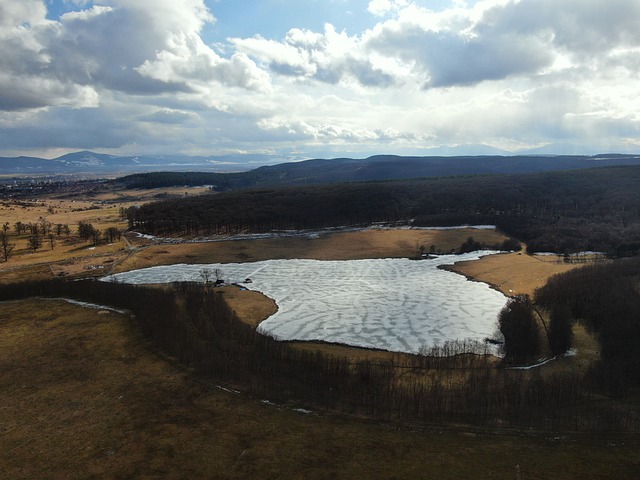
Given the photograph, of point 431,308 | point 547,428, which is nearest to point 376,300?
point 431,308

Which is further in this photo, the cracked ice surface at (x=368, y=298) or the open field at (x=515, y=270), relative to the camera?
the open field at (x=515, y=270)

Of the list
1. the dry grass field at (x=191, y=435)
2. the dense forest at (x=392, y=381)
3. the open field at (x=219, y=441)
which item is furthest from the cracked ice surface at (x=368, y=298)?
the open field at (x=219, y=441)

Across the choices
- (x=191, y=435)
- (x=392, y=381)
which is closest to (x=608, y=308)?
(x=392, y=381)

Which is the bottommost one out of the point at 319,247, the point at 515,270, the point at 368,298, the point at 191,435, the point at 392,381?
the point at 368,298

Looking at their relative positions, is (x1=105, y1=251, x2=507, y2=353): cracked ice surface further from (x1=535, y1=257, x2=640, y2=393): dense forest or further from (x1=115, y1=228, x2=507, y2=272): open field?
(x1=535, y1=257, x2=640, y2=393): dense forest

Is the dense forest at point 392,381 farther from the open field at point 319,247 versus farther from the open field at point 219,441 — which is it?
the open field at point 319,247

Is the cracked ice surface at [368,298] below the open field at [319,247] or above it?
below

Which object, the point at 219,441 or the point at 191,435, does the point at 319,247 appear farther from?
the point at 219,441
